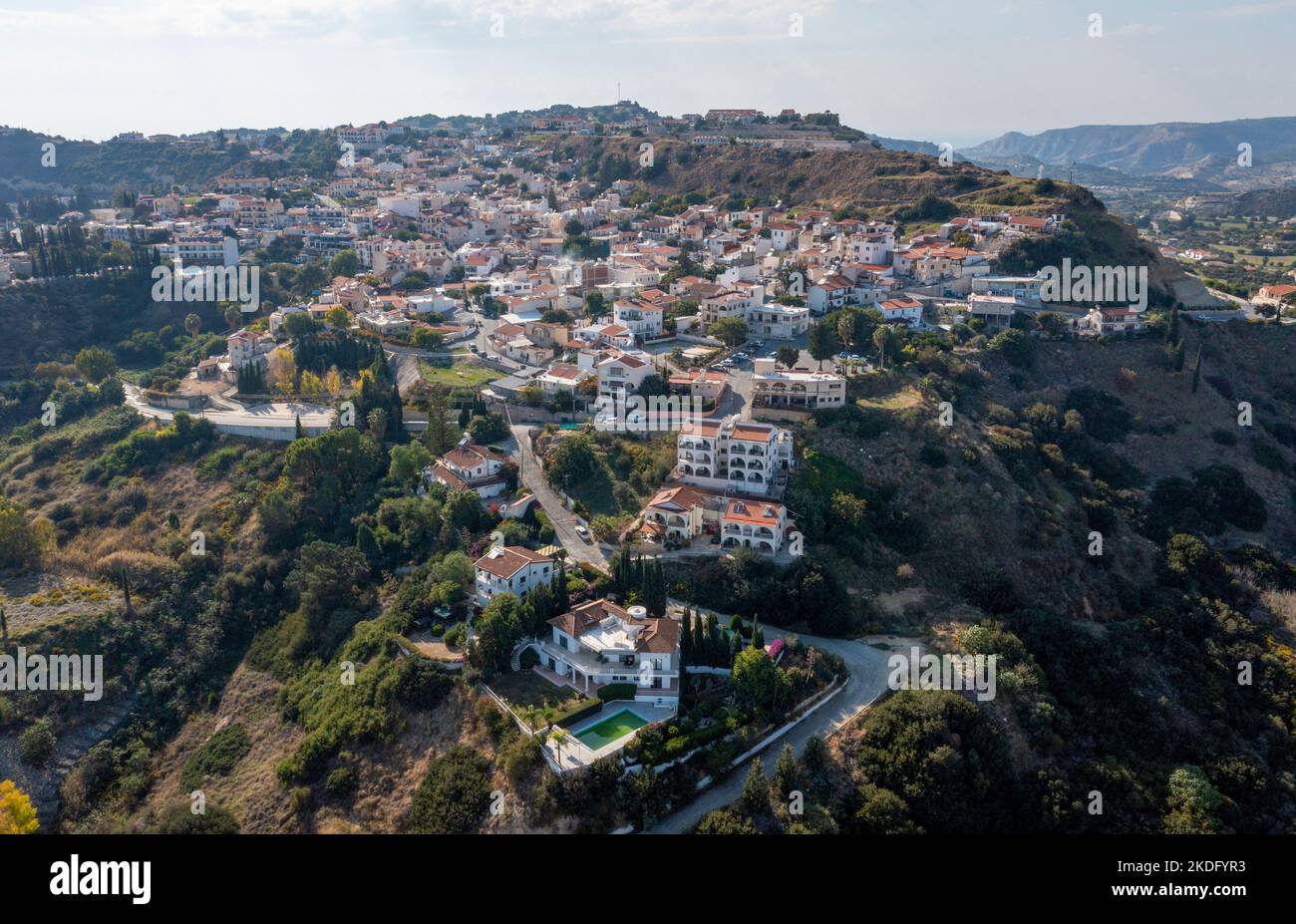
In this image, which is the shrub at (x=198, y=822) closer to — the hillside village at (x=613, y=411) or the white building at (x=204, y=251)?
the hillside village at (x=613, y=411)

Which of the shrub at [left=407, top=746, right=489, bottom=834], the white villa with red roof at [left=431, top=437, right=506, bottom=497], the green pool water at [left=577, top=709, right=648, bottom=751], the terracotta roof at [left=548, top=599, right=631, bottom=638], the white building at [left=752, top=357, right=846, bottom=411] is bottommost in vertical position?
the shrub at [left=407, top=746, right=489, bottom=834]

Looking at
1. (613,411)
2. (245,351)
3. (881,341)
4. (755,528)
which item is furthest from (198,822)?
(881,341)

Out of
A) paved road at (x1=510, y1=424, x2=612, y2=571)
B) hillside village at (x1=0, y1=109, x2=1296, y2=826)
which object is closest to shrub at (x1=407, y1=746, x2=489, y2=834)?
hillside village at (x1=0, y1=109, x2=1296, y2=826)

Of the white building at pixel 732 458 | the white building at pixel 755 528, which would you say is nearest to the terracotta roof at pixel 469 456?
the white building at pixel 732 458

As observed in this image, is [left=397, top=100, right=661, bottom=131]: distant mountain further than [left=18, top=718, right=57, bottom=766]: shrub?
Yes

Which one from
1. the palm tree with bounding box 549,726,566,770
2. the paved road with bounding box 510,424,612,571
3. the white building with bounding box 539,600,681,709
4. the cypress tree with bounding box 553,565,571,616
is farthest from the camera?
the paved road with bounding box 510,424,612,571

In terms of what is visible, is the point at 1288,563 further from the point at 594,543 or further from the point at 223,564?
the point at 223,564

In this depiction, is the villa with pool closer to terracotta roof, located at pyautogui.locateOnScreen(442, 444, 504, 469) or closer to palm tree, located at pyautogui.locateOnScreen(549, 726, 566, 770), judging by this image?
palm tree, located at pyautogui.locateOnScreen(549, 726, 566, 770)
